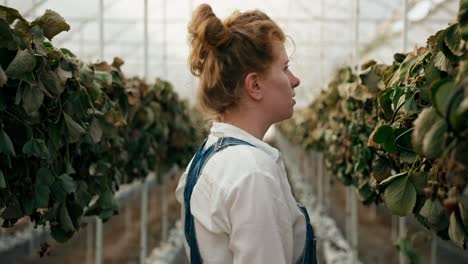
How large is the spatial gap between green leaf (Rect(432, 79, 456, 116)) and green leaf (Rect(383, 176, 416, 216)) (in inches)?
21.3

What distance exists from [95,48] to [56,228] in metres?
11.9

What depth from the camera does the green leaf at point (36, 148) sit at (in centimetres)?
174

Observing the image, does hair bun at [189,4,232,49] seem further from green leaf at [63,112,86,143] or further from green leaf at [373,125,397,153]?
green leaf at [63,112,86,143]

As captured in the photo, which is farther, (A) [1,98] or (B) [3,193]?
(B) [3,193]

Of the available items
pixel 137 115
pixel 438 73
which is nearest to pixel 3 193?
pixel 438 73

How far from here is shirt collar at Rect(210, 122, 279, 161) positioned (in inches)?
58.1

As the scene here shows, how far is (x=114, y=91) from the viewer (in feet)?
9.55

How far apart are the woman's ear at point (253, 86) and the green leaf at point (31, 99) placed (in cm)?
65

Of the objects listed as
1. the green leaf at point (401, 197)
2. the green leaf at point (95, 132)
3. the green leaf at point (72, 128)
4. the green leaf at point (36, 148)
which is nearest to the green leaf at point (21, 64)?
the green leaf at point (36, 148)

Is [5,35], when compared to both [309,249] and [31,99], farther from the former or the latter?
[309,249]

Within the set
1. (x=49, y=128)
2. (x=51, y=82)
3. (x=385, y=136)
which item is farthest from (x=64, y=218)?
(x=385, y=136)

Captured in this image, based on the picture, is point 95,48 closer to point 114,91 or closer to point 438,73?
point 114,91

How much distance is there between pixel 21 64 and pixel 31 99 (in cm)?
14

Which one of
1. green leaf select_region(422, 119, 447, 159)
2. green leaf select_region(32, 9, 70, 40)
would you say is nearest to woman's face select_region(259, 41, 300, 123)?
green leaf select_region(422, 119, 447, 159)
